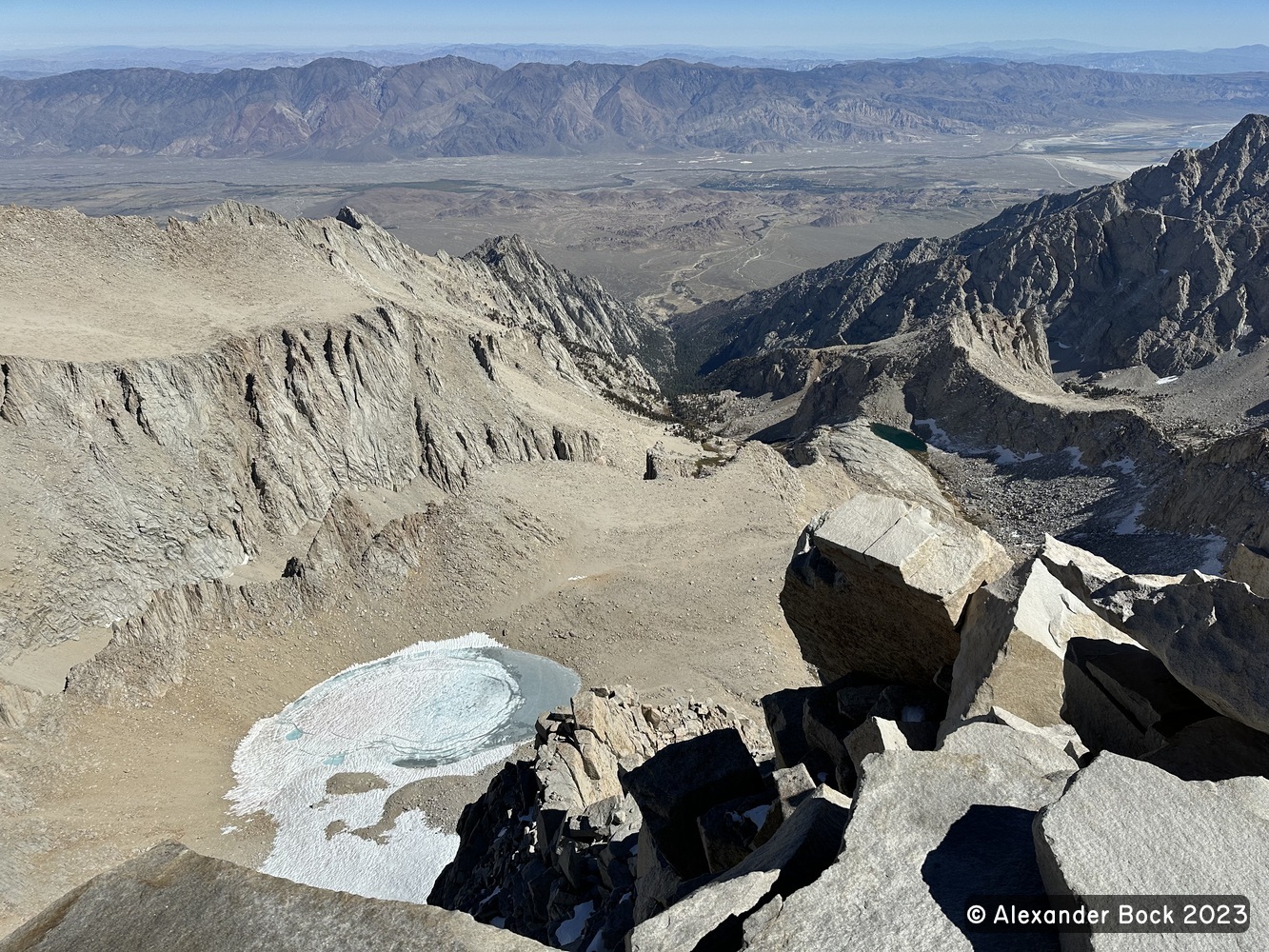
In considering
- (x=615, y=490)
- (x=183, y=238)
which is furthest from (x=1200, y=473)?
(x=183, y=238)

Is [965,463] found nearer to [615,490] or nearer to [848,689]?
[615,490]

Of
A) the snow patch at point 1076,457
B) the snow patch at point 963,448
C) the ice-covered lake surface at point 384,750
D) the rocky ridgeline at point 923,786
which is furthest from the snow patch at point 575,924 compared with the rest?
the snow patch at point 963,448

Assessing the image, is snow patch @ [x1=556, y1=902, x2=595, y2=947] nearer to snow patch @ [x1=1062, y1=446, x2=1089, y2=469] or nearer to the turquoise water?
snow patch @ [x1=1062, y1=446, x2=1089, y2=469]

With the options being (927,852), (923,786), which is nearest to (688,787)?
(923,786)

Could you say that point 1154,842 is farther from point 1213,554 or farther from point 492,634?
point 1213,554

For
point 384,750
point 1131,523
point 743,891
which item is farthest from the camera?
point 1131,523

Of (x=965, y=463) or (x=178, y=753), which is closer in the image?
(x=178, y=753)

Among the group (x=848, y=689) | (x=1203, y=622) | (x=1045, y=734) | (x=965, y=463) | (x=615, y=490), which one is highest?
(x=1203, y=622)
